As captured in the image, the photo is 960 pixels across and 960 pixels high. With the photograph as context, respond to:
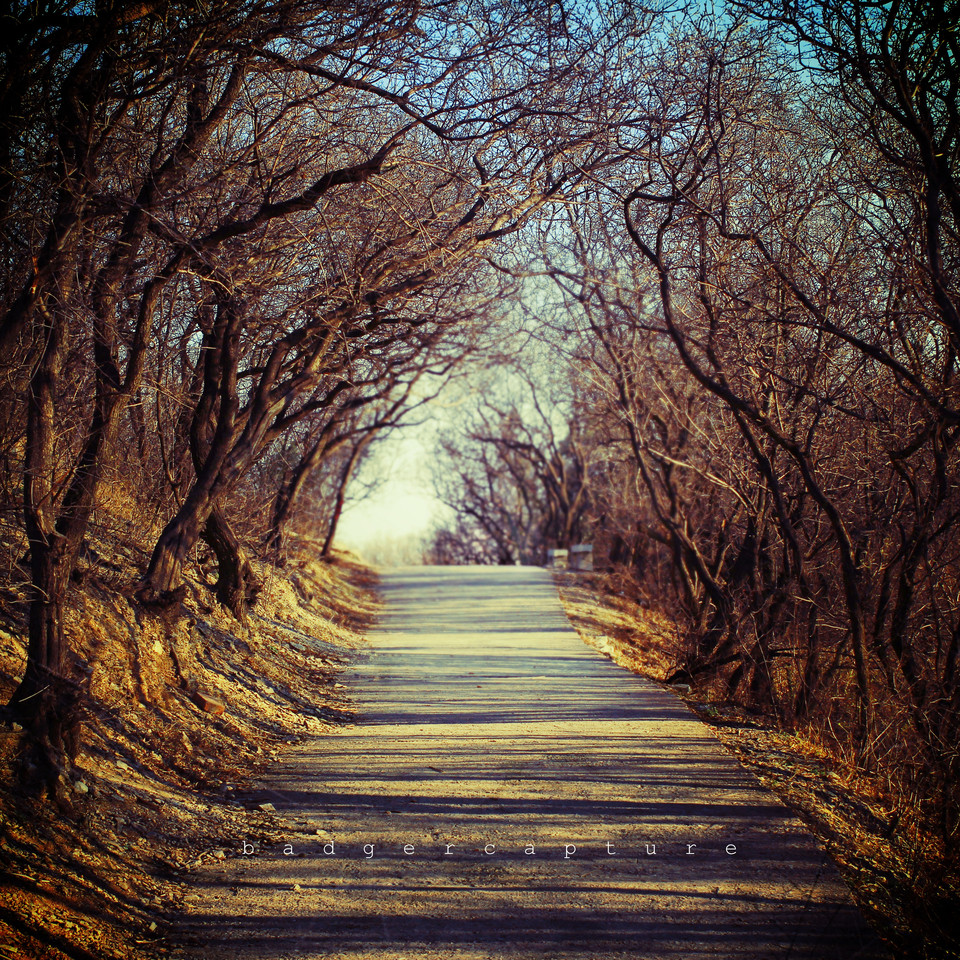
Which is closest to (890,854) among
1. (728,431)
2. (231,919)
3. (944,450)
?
(944,450)

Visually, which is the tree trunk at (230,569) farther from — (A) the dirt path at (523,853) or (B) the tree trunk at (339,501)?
(B) the tree trunk at (339,501)

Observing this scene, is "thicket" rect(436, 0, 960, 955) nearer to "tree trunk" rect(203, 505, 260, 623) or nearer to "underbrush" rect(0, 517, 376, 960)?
"underbrush" rect(0, 517, 376, 960)

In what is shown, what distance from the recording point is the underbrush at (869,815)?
13.6 ft

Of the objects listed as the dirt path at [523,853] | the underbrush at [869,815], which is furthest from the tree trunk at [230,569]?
the underbrush at [869,815]

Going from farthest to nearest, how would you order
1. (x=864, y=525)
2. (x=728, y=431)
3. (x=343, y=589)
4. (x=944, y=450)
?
1. (x=343, y=589)
2. (x=728, y=431)
3. (x=864, y=525)
4. (x=944, y=450)

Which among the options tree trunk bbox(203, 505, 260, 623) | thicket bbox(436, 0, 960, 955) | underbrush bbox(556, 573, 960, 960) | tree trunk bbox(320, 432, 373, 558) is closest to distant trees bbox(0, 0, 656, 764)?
tree trunk bbox(203, 505, 260, 623)

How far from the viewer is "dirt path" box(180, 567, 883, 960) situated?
3.84 m

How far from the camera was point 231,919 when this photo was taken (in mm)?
3971

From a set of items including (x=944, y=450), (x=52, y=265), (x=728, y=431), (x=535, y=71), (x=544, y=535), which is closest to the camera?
(x=52, y=265)

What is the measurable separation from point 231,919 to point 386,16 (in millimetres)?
6321

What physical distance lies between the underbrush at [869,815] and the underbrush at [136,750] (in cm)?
339

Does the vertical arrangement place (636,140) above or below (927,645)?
above

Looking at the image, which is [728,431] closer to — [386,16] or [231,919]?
[386,16]

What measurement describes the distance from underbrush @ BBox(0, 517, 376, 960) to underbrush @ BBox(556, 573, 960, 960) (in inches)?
133
